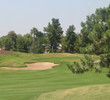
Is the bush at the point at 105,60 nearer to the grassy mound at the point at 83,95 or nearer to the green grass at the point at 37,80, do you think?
the green grass at the point at 37,80

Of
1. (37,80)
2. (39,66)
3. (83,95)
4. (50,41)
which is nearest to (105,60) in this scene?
(83,95)

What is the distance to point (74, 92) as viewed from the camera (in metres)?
16.5

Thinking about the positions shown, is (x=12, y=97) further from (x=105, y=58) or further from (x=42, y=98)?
(x=105, y=58)

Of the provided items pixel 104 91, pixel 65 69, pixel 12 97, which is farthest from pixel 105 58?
pixel 65 69

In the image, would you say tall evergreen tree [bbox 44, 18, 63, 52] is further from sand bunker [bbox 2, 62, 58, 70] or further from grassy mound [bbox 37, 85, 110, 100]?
grassy mound [bbox 37, 85, 110, 100]

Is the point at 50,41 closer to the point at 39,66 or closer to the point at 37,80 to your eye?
the point at 39,66

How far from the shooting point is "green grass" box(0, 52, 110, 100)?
18328 millimetres

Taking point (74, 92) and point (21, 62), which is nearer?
point (74, 92)

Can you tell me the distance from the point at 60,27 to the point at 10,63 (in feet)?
122

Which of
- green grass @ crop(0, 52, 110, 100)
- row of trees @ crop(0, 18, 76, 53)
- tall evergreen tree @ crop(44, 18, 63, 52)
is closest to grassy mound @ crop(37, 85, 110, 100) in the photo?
green grass @ crop(0, 52, 110, 100)

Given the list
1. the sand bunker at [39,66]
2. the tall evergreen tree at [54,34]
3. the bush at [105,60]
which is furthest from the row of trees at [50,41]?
the bush at [105,60]

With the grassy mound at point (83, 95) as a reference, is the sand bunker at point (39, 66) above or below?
above

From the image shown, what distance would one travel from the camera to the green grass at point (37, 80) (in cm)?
1833

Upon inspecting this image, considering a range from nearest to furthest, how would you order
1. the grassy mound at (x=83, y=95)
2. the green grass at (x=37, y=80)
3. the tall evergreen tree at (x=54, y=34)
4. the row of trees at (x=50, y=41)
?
the grassy mound at (x=83, y=95), the green grass at (x=37, y=80), the row of trees at (x=50, y=41), the tall evergreen tree at (x=54, y=34)
